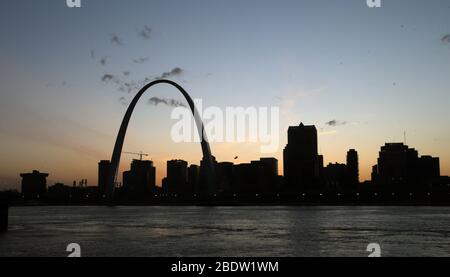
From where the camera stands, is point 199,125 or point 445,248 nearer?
point 445,248

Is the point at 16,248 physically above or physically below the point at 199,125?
below

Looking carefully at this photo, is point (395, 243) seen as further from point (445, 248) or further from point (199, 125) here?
point (199, 125)
